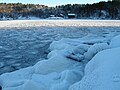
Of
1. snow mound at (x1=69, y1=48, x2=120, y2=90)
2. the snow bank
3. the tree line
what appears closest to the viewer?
snow mound at (x1=69, y1=48, x2=120, y2=90)

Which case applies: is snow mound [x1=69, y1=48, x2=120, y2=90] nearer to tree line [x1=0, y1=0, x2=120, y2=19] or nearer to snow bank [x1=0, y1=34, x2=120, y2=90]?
snow bank [x1=0, y1=34, x2=120, y2=90]

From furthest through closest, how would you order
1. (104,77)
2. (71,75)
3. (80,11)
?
1. (80,11)
2. (71,75)
3. (104,77)

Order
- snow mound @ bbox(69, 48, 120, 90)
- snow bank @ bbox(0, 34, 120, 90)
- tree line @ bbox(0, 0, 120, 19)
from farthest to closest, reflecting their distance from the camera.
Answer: tree line @ bbox(0, 0, 120, 19) → snow bank @ bbox(0, 34, 120, 90) → snow mound @ bbox(69, 48, 120, 90)

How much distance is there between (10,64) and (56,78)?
66.1 inches

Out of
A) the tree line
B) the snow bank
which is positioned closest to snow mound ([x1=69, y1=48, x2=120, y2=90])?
the snow bank

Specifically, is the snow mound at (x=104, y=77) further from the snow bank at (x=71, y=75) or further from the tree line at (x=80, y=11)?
the tree line at (x=80, y=11)

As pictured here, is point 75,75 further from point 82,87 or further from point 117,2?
point 117,2

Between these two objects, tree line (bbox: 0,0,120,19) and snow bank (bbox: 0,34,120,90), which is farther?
tree line (bbox: 0,0,120,19)

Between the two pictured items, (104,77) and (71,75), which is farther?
(71,75)

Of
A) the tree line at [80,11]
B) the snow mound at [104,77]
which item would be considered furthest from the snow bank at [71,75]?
the tree line at [80,11]

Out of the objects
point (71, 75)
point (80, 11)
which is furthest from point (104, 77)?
point (80, 11)

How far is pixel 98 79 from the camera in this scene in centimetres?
279

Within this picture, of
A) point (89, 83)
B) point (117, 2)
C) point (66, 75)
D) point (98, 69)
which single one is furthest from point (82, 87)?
point (117, 2)

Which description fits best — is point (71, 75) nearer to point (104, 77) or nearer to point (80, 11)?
point (104, 77)
